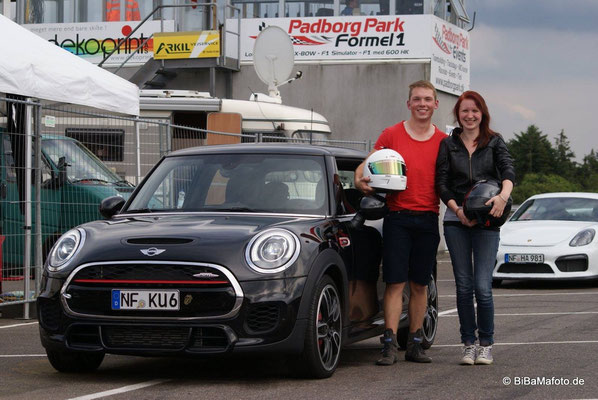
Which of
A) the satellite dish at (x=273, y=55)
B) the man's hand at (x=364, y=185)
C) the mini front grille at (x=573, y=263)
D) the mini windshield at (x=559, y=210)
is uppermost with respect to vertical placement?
the satellite dish at (x=273, y=55)

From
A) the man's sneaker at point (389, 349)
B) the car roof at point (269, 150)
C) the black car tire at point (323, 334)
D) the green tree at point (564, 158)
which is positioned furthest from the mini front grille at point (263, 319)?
the green tree at point (564, 158)

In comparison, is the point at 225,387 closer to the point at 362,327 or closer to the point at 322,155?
the point at 362,327

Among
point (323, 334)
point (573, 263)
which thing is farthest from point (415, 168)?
point (573, 263)

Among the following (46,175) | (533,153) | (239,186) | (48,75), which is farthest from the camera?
(533,153)

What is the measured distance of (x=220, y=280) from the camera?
21.6 ft

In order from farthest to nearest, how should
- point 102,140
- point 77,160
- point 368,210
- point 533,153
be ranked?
1. point 533,153
2. point 102,140
3. point 77,160
4. point 368,210

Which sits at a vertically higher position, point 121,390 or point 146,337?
point 146,337

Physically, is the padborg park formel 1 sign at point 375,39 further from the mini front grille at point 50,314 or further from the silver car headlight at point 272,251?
the mini front grille at point 50,314

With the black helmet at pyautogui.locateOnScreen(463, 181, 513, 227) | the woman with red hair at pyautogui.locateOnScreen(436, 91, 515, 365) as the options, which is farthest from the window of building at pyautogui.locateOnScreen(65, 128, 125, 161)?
the black helmet at pyautogui.locateOnScreen(463, 181, 513, 227)

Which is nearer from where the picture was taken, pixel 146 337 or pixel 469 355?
pixel 146 337

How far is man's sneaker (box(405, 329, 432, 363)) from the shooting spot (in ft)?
26.2

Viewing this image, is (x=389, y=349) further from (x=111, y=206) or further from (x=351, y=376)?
(x=111, y=206)

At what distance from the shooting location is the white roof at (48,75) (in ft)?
37.0

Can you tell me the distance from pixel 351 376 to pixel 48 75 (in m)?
6.05
